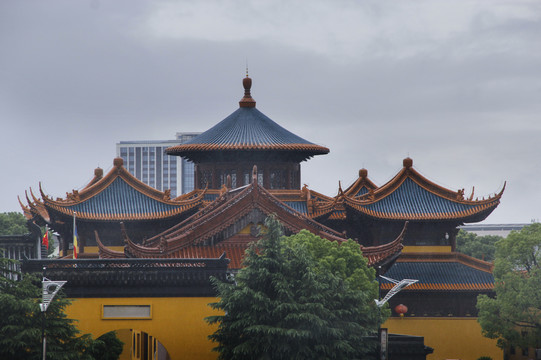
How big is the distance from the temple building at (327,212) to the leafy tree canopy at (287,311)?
15.9 meters

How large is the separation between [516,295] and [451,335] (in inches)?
317

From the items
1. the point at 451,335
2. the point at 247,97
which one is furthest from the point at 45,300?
the point at 247,97

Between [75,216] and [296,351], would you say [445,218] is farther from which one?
[296,351]

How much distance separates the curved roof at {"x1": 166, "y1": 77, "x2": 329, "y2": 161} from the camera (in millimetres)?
56312

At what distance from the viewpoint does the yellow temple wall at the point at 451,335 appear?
53.2m

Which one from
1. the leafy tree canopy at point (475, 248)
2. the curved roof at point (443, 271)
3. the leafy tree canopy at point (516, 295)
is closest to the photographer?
the leafy tree canopy at point (516, 295)

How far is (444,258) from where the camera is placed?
55.5m

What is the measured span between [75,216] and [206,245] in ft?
36.1

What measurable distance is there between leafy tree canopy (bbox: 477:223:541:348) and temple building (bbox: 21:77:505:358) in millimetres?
6152

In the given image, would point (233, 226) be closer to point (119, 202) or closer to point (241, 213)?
point (241, 213)

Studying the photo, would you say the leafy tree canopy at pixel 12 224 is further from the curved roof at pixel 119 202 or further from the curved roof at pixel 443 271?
the curved roof at pixel 443 271

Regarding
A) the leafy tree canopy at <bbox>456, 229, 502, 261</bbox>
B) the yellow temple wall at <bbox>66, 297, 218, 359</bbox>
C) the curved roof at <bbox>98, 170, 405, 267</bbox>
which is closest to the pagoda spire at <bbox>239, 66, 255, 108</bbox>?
the curved roof at <bbox>98, 170, 405, 267</bbox>

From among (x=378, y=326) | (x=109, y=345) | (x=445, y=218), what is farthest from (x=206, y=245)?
(x=445, y=218)

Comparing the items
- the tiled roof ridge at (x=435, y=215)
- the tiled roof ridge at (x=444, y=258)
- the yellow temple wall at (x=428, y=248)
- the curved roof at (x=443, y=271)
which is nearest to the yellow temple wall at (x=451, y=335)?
the curved roof at (x=443, y=271)
